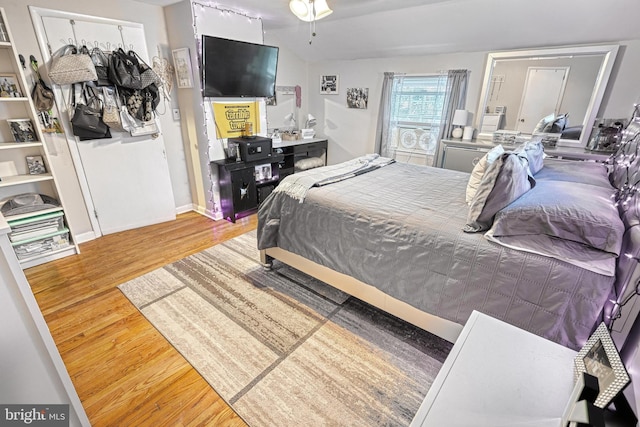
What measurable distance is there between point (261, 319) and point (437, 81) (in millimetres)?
3792

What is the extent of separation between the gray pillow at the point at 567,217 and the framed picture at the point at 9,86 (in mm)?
3746

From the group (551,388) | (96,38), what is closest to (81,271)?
(96,38)

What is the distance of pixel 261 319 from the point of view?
6.89 ft

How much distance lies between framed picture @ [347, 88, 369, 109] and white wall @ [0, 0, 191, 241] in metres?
2.63

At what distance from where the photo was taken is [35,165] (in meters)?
2.71

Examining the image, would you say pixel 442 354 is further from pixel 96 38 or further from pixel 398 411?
pixel 96 38

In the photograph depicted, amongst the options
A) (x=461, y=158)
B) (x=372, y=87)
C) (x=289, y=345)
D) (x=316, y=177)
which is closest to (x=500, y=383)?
(x=289, y=345)

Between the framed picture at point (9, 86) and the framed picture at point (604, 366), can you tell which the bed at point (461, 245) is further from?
the framed picture at point (9, 86)

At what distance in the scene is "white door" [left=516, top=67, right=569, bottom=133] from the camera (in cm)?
330

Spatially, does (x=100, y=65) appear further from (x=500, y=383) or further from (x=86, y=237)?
(x=500, y=383)

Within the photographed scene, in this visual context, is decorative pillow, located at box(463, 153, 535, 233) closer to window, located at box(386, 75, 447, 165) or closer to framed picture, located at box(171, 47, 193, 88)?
window, located at box(386, 75, 447, 165)

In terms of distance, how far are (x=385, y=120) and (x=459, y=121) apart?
110 cm

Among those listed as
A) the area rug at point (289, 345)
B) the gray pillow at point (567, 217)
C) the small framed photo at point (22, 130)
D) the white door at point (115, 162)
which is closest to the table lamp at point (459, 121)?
the gray pillow at point (567, 217)
